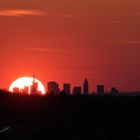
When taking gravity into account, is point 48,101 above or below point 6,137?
above

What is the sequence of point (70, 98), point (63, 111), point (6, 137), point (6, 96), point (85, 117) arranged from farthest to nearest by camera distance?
point (6, 96) < point (70, 98) < point (63, 111) < point (85, 117) < point (6, 137)

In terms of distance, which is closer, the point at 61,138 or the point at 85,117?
the point at 61,138

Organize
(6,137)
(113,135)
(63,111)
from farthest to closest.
A: 1. (63,111)
2. (113,135)
3. (6,137)

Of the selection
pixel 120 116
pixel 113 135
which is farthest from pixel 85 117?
pixel 113 135

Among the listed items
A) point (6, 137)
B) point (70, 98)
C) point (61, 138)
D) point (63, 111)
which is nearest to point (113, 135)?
point (61, 138)

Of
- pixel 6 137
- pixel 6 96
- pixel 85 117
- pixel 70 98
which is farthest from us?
pixel 6 96

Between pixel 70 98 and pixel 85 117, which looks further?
pixel 70 98

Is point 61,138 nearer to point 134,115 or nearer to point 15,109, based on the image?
point 134,115

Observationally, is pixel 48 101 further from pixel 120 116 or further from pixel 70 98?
pixel 120 116

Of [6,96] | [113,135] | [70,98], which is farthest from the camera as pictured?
[6,96]
